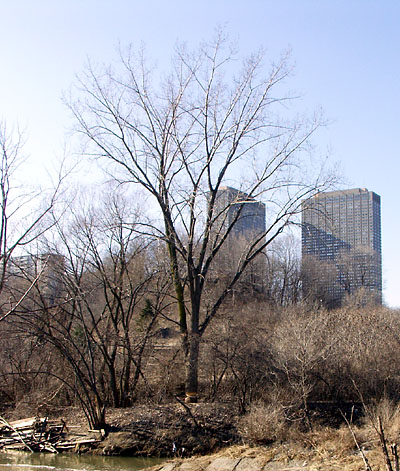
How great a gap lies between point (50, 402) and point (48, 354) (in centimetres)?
196

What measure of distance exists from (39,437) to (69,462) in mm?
2098

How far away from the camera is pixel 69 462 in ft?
49.5

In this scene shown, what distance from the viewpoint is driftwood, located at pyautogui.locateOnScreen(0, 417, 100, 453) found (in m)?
16.3

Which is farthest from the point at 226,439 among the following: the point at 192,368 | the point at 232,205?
the point at 232,205

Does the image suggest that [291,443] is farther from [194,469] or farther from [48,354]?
[48,354]

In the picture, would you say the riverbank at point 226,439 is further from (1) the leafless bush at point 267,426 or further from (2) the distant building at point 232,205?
(2) the distant building at point 232,205

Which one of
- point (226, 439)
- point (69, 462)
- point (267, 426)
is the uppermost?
point (267, 426)

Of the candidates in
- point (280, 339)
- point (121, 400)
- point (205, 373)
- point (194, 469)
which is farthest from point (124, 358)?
point (194, 469)

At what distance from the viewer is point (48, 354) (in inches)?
822

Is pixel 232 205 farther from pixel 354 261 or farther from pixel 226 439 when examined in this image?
pixel 354 261

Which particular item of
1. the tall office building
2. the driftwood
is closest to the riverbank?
the driftwood

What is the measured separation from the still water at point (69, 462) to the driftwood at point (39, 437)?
0.42 m

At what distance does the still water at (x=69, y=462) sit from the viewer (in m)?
14.4

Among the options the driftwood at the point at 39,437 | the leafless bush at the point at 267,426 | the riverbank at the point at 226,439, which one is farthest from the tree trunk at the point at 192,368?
the leafless bush at the point at 267,426
